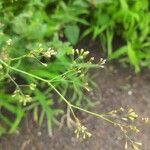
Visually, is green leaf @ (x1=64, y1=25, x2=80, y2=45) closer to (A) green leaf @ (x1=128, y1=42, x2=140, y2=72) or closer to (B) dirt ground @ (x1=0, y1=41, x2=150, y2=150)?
(B) dirt ground @ (x1=0, y1=41, x2=150, y2=150)

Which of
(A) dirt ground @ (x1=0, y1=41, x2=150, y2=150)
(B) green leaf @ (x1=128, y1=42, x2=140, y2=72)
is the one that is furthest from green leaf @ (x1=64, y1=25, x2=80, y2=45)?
(B) green leaf @ (x1=128, y1=42, x2=140, y2=72)

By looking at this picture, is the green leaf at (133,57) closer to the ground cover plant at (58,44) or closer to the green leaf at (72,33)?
the ground cover plant at (58,44)

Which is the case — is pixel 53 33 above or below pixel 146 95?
above

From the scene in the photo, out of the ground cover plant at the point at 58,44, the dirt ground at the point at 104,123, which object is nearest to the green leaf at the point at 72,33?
the ground cover plant at the point at 58,44

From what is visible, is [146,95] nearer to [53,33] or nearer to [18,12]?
[53,33]

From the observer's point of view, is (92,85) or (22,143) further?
(92,85)

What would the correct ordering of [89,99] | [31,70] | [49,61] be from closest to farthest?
[31,70] → [49,61] → [89,99]

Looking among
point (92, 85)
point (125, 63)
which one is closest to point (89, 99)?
point (92, 85)

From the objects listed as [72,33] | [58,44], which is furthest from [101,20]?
[58,44]
